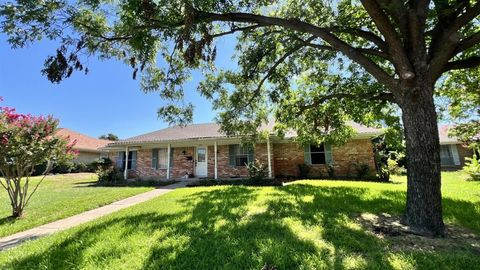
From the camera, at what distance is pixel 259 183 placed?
13859 mm

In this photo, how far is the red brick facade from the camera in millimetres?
15844

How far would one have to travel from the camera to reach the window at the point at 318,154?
16297mm

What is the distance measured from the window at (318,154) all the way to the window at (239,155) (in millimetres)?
3543

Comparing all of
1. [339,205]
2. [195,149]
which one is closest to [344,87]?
[339,205]

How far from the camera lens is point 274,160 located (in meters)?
17.0

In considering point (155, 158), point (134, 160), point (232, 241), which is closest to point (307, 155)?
point (155, 158)

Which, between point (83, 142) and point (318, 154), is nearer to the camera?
point (318, 154)

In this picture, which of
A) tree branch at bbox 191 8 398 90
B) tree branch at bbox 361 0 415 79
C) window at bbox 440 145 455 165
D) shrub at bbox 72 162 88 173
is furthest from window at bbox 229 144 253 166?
window at bbox 440 145 455 165

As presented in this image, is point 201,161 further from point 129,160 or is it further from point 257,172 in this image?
point 129,160

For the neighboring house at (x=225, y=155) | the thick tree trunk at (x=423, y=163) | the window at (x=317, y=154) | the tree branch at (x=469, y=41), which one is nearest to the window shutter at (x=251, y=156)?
the neighboring house at (x=225, y=155)

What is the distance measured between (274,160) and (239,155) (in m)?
2.26

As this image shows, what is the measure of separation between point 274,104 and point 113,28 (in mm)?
5698

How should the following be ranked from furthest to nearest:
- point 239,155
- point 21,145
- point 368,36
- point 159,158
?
point 159,158
point 239,155
point 21,145
point 368,36

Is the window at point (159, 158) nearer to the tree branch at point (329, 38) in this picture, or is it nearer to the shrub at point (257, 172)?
the shrub at point (257, 172)
